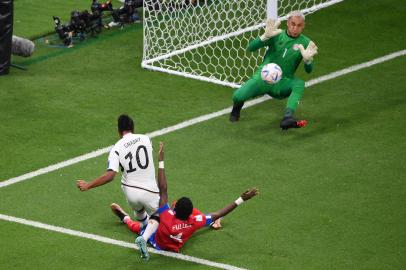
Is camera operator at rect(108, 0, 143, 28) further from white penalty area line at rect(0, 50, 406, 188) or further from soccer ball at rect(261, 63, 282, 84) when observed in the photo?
soccer ball at rect(261, 63, 282, 84)

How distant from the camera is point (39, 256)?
40.2 feet

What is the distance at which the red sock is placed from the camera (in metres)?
12.7

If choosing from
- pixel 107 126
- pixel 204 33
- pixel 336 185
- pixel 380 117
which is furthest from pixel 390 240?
pixel 204 33

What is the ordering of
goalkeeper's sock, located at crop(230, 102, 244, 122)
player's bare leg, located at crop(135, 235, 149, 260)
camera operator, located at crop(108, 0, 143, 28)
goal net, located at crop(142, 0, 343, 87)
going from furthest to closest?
camera operator, located at crop(108, 0, 143, 28)
goal net, located at crop(142, 0, 343, 87)
goalkeeper's sock, located at crop(230, 102, 244, 122)
player's bare leg, located at crop(135, 235, 149, 260)

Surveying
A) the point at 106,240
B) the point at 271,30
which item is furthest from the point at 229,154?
the point at 106,240

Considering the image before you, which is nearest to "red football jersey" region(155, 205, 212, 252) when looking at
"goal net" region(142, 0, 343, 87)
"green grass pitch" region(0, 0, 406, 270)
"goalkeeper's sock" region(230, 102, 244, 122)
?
"green grass pitch" region(0, 0, 406, 270)

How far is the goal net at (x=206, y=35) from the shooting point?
17.7 meters

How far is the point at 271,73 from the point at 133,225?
3561mm

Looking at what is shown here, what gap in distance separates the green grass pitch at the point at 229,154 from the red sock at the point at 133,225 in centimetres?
12

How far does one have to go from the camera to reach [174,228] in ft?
40.3

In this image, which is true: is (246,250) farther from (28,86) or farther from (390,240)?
(28,86)

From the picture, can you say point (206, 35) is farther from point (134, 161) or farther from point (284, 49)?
point (134, 161)

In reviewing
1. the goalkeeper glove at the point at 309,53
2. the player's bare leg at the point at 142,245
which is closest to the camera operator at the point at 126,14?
the goalkeeper glove at the point at 309,53

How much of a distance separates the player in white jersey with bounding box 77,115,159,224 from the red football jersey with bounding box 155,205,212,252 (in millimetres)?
225
